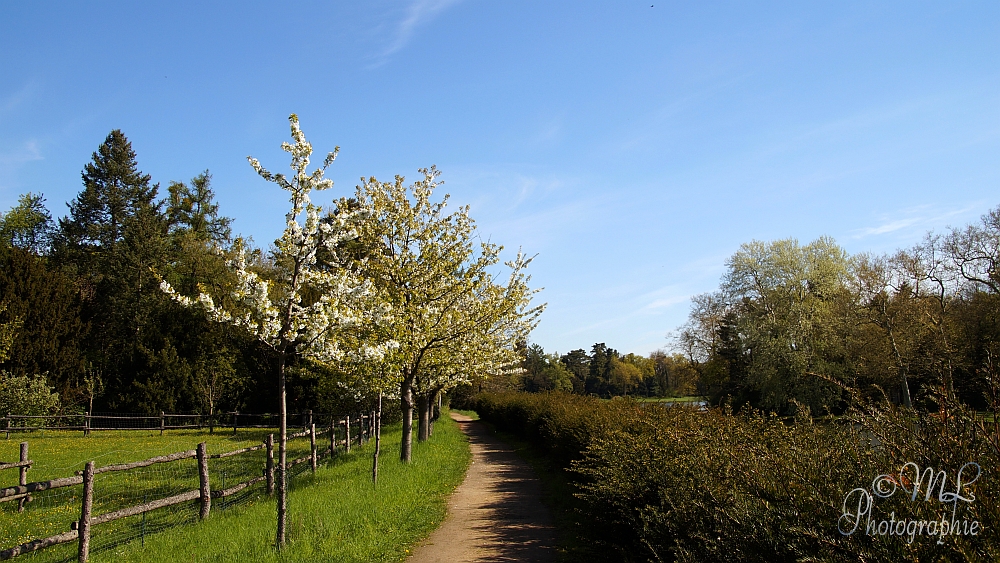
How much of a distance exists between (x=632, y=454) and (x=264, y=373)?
36844 millimetres

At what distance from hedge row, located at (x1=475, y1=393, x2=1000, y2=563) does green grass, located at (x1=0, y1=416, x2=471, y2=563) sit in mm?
3480

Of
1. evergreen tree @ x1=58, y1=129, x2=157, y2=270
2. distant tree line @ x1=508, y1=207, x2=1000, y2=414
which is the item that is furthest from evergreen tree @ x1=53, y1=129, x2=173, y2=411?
distant tree line @ x1=508, y1=207, x2=1000, y2=414

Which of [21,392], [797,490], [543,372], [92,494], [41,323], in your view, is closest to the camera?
[797,490]

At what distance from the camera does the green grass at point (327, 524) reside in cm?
752

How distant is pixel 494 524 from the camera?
9812 mm

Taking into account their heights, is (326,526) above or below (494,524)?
above

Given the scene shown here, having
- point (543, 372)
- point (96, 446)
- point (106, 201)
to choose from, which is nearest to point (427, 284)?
point (96, 446)

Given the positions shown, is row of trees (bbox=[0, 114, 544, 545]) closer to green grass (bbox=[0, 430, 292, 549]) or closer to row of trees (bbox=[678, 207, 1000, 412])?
green grass (bbox=[0, 430, 292, 549])

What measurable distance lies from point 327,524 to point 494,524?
109 inches

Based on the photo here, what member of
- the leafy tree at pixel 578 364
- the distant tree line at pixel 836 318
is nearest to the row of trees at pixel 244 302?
the distant tree line at pixel 836 318

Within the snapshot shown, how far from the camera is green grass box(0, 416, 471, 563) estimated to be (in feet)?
24.7

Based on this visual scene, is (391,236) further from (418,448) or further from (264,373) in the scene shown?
(264,373)

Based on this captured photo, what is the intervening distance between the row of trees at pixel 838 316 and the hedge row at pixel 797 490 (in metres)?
23.8

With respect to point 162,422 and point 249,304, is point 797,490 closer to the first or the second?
point 249,304
